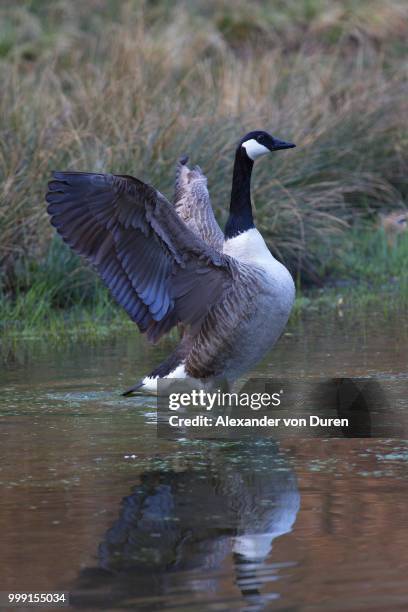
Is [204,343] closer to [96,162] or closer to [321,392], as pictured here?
[321,392]

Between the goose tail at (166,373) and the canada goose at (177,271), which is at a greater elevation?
the canada goose at (177,271)

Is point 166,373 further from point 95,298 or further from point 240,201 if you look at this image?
point 95,298

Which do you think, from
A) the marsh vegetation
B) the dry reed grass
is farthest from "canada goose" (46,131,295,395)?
the dry reed grass

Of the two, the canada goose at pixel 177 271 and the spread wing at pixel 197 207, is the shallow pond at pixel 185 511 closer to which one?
the canada goose at pixel 177 271

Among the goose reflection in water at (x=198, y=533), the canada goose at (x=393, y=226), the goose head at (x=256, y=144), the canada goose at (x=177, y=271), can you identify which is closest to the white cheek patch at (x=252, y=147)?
the goose head at (x=256, y=144)

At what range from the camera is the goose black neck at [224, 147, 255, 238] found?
7531mm

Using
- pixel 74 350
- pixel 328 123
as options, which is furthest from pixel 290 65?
pixel 74 350

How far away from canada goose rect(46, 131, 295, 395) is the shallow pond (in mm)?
510

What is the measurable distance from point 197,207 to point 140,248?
1.59 meters

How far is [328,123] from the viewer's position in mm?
13523

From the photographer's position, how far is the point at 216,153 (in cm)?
1180

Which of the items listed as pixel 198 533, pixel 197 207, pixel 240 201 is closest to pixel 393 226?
pixel 197 207

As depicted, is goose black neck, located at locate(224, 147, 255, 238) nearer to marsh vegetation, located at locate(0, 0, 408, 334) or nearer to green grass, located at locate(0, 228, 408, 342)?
green grass, located at locate(0, 228, 408, 342)

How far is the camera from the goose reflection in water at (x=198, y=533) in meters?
4.14
